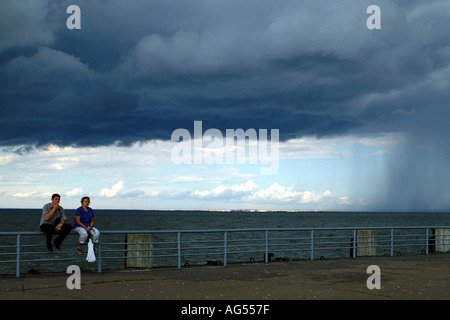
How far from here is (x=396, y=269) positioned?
16156 mm

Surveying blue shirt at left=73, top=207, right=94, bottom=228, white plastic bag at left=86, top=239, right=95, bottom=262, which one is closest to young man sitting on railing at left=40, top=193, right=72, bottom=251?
blue shirt at left=73, top=207, right=94, bottom=228

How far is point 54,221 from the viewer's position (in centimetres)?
1380

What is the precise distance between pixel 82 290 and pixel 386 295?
6322 mm

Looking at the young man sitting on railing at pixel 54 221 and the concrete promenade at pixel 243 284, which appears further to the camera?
the young man sitting on railing at pixel 54 221

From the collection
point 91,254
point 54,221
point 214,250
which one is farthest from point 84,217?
Result: point 214,250

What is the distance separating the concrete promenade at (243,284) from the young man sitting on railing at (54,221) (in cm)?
113

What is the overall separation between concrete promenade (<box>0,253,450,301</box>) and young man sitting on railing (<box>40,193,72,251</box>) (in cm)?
113

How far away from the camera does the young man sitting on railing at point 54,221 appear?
44.7ft

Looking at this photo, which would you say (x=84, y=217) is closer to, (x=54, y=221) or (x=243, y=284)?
(x=54, y=221)

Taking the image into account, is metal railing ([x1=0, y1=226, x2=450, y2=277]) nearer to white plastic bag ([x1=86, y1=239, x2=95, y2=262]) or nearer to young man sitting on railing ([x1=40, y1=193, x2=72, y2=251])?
young man sitting on railing ([x1=40, y1=193, x2=72, y2=251])

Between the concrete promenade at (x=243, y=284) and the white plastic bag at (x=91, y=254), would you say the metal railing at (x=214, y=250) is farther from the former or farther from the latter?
the concrete promenade at (x=243, y=284)

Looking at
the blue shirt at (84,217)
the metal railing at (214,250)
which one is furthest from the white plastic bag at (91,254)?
the blue shirt at (84,217)
